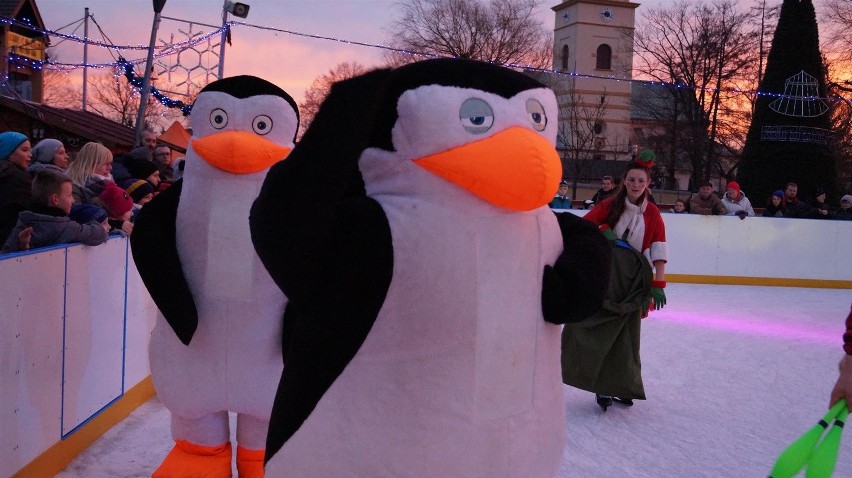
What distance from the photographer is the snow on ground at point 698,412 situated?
4.38 metres

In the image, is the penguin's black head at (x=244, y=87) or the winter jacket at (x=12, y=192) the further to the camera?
the winter jacket at (x=12, y=192)

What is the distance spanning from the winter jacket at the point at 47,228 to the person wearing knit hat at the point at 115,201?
77cm

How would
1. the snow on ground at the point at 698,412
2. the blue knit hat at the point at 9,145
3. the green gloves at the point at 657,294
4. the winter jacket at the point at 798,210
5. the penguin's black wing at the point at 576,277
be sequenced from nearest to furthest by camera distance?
the penguin's black wing at the point at 576,277 → the snow on ground at the point at 698,412 → the blue knit hat at the point at 9,145 → the green gloves at the point at 657,294 → the winter jacket at the point at 798,210

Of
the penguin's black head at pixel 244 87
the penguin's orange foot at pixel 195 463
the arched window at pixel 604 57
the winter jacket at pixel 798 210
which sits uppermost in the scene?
the arched window at pixel 604 57

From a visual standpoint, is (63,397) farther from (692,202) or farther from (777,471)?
(692,202)

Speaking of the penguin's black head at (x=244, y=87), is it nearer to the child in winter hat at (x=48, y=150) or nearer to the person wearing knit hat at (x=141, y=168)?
the child in winter hat at (x=48, y=150)

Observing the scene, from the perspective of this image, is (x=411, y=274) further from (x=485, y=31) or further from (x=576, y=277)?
(x=485, y=31)

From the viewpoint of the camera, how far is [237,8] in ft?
47.4

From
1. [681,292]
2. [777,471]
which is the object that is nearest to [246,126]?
[777,471]

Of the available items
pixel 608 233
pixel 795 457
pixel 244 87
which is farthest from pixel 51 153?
pixel 795 457

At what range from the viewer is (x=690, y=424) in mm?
5262

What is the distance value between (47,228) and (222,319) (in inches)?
49.1

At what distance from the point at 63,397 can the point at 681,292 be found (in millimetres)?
9220

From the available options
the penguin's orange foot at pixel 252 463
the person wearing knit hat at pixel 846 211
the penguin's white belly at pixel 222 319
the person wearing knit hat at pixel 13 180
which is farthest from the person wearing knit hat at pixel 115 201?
the person wearing knit hat at pixel 846 211
